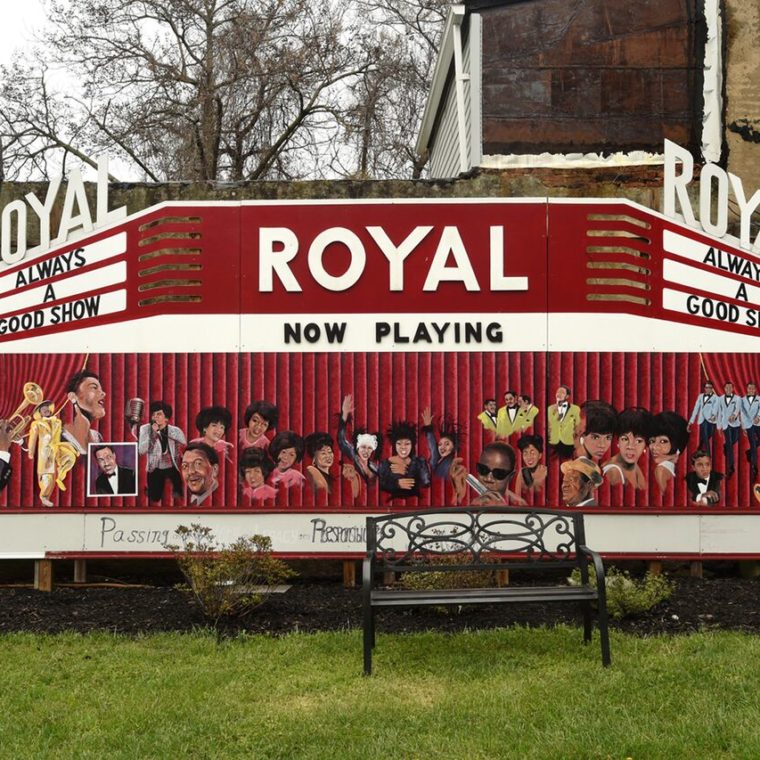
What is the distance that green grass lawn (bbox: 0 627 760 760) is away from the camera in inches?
205

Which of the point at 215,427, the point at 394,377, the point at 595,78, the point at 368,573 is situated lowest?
the point at 368,573

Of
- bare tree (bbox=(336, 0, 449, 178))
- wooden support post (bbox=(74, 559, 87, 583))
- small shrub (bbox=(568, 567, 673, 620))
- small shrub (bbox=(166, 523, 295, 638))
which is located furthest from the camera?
bare tree (bbox=(336, 0, 449, 178))

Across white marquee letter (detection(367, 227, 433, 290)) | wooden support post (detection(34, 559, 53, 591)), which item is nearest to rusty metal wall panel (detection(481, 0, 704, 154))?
white marquee letter (detection(367, 227, 433, 290))

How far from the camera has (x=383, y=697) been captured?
601 cm

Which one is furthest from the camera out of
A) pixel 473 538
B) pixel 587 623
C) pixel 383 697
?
pixel 473 538

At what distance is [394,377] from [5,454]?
12.0 ft

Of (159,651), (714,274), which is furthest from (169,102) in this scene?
(159,651)

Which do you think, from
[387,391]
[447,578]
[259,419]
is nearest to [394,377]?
[387,391]

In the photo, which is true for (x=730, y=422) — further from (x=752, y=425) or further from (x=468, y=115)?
(x=468, y=115)

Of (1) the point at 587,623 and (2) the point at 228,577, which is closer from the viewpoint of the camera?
(1) the point at 587,623

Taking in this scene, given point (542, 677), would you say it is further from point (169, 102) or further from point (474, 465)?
point (169, 102)

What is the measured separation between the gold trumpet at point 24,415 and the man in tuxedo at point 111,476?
0.73 metres

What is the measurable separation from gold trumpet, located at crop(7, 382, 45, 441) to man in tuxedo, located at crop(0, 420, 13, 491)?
0.04 meters

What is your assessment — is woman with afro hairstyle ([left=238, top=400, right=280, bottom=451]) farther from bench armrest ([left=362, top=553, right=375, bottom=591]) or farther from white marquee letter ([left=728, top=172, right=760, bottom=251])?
white marquee letter ([left=728, top=172, right=760, bottom=251])
